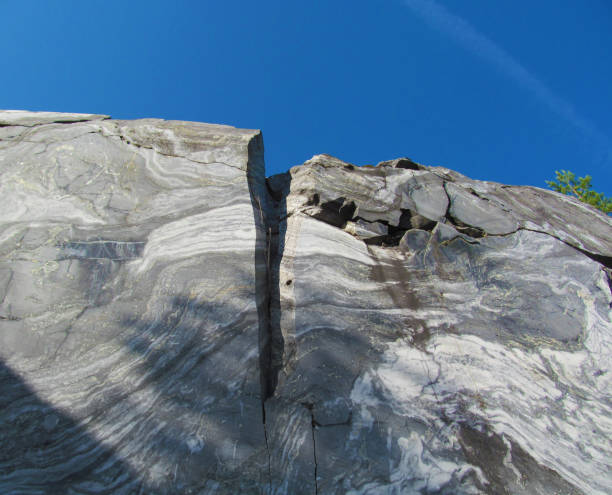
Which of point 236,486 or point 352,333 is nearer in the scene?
point 236,486

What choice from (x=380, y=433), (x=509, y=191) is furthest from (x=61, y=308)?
(x=509, y=191)

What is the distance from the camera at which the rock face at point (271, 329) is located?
1.74 metres

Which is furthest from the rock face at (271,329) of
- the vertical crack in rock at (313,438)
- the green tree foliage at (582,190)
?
the green tree foliage at (582,190)

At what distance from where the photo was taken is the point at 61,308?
2.13 metres

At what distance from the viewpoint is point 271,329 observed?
2.29 m

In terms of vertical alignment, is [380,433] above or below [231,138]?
below

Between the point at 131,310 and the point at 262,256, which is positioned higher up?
the point at 262,256

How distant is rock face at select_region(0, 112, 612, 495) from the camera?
1.74 meters

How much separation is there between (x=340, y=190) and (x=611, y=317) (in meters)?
2.01

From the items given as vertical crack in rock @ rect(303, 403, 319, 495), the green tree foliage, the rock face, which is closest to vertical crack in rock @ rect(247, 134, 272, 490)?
the rock face

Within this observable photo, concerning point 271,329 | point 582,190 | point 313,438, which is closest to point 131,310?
point 271,329

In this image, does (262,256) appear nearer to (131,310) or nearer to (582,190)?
(131,310)

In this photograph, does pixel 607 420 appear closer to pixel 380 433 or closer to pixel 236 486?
pixel 380 433

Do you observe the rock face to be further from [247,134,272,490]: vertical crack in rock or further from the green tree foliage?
the green tree foliage
